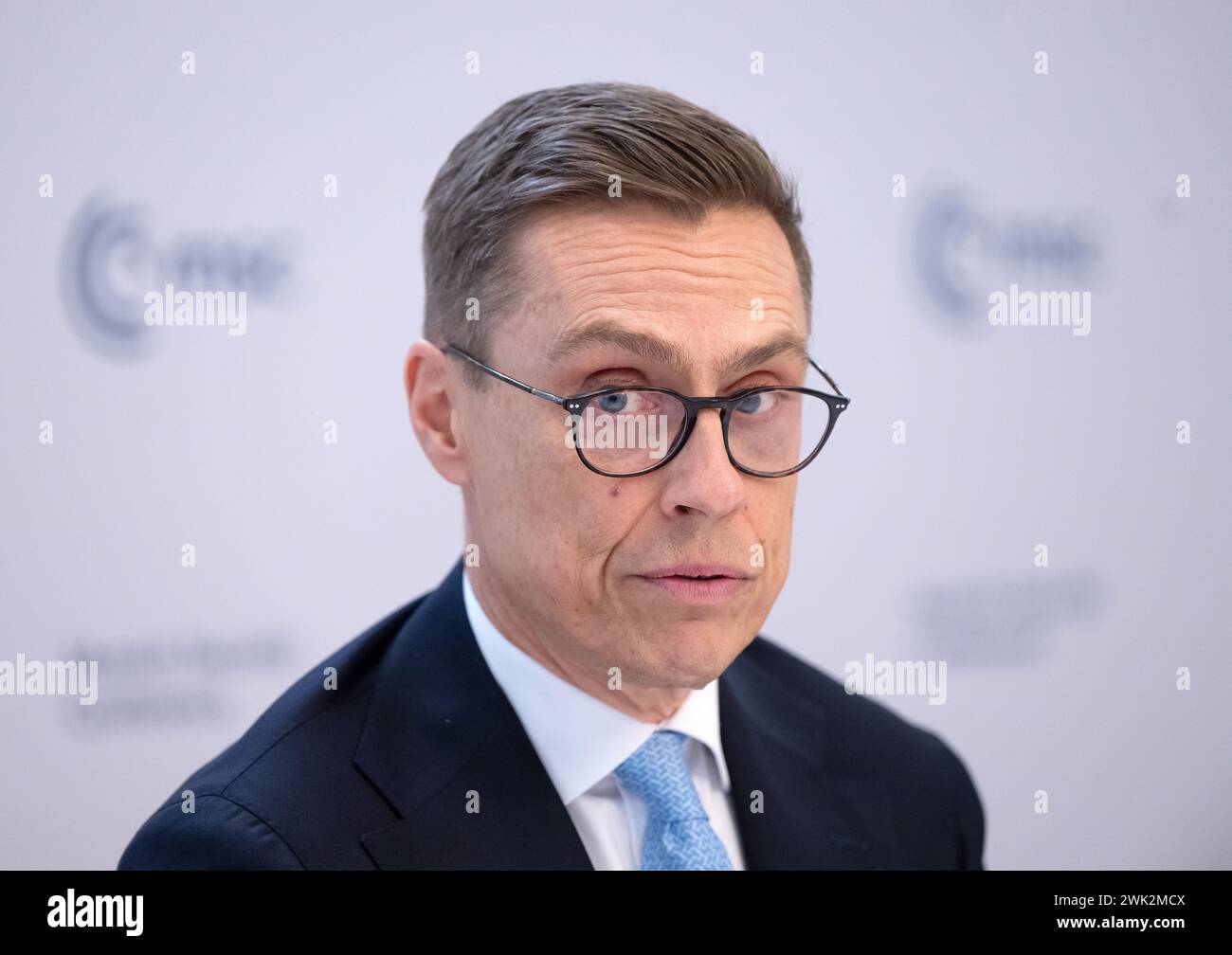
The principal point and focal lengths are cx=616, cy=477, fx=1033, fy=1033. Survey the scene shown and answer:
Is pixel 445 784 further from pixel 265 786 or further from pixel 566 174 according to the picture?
pixel 566 174

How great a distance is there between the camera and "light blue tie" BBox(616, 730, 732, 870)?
1.58m

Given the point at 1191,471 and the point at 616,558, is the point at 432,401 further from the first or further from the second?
the point at 1191,471

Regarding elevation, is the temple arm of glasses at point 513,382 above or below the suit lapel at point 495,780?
above

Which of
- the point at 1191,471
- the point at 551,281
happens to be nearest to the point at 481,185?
the point at 551,281

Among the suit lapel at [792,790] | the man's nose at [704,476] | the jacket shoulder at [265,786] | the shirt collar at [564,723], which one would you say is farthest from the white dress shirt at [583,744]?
the man's nose at [704,476]

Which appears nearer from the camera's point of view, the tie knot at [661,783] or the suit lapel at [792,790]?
the tie knot at [661,783]

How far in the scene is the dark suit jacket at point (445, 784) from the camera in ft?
4.79

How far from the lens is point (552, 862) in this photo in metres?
1.53

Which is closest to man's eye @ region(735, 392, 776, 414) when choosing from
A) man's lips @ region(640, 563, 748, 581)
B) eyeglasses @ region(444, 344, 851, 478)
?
eyeglasses @ region(444, 344, 851, 478)

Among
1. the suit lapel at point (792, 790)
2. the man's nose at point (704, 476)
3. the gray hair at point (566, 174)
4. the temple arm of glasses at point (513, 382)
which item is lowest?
the suit lapel at point (792, 790)

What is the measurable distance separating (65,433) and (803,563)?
1651 mm

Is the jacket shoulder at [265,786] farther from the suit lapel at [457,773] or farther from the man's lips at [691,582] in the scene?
the man's lips at [691,582]

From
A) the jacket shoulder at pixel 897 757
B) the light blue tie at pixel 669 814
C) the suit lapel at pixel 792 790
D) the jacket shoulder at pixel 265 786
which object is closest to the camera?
the jacket shoulder at pixel 265 786

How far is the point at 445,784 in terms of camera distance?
5.05 ft
